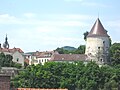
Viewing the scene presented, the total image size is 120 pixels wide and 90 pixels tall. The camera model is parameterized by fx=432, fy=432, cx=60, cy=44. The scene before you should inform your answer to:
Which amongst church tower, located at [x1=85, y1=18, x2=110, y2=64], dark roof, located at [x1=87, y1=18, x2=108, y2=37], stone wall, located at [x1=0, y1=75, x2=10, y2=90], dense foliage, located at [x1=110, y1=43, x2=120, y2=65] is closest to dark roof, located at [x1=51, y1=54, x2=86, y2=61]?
church tower, located at [x1=85, y1=18, x2=110, y2=64]

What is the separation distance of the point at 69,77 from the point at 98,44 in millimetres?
27379

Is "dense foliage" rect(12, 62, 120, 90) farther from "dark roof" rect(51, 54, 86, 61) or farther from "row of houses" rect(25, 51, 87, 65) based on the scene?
"row of houses" rect(25, 51, 87, 65)

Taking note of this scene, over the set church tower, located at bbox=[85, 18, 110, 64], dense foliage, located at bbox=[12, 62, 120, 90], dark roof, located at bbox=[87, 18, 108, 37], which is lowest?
dense foliage, located at bbox=[12, 62, 120, 90]

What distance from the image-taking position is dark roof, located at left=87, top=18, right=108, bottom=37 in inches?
3888

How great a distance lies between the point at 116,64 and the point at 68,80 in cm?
2972

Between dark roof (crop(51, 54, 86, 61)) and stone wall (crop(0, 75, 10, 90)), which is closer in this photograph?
stone wall (crop(0, 75, 10, 90))

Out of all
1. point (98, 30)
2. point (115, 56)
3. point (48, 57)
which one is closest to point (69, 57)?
point (98, 30)

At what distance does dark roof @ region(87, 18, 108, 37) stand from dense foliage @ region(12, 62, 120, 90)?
21.1m

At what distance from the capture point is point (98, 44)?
9875 centimetres

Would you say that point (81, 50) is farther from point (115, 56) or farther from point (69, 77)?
point (69, 77)

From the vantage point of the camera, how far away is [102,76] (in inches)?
2869

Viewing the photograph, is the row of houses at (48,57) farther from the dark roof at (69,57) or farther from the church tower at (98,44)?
the church tower at (98,44)

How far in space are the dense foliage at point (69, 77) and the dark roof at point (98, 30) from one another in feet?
69.1

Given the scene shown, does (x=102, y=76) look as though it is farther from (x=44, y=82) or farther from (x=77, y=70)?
(x=44, y=82)
